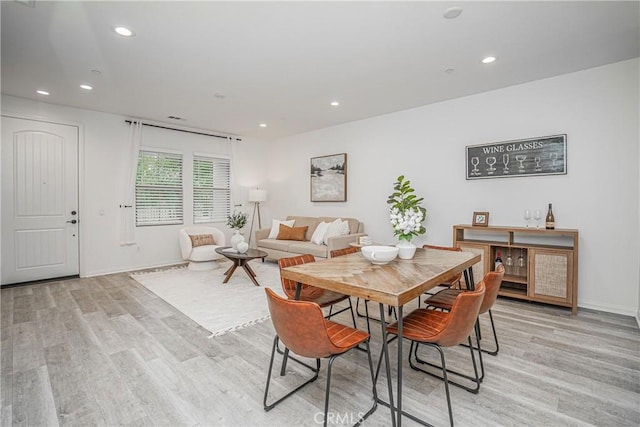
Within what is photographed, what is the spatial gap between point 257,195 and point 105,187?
2815mm

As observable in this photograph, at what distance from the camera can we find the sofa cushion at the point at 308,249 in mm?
5148

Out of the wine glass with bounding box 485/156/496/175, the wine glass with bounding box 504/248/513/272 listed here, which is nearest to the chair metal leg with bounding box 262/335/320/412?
the wine glass with bounding box 504/248/513/272

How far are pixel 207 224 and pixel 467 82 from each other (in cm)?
542

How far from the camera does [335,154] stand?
6.06 m

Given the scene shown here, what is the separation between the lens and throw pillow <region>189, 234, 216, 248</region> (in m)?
5.49

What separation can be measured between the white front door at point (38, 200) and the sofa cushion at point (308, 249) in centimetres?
359

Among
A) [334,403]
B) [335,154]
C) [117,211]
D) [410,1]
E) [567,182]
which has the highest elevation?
[410,1]

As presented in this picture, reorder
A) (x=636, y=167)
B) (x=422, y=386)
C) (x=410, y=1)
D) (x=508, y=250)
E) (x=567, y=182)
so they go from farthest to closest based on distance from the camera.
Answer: (x=508, y=250)
(x=567, y=182)
(x=636, y=167)
(x=410, y=1)
(x=422, y=386)

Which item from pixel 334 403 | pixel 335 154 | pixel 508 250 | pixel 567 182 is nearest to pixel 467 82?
pixel 567 182

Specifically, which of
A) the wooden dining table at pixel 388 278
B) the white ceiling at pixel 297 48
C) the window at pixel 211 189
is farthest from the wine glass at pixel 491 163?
the window at pixel 211 189

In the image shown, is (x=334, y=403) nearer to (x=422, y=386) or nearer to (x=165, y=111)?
(x=422, y=386)

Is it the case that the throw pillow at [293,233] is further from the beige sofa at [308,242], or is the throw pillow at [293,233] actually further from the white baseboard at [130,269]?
the white baseboard at [130,269]

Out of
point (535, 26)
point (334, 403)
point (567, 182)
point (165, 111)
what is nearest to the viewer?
point (334, 403)

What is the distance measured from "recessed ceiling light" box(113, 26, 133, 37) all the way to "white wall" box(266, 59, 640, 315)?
3834 millimetres
